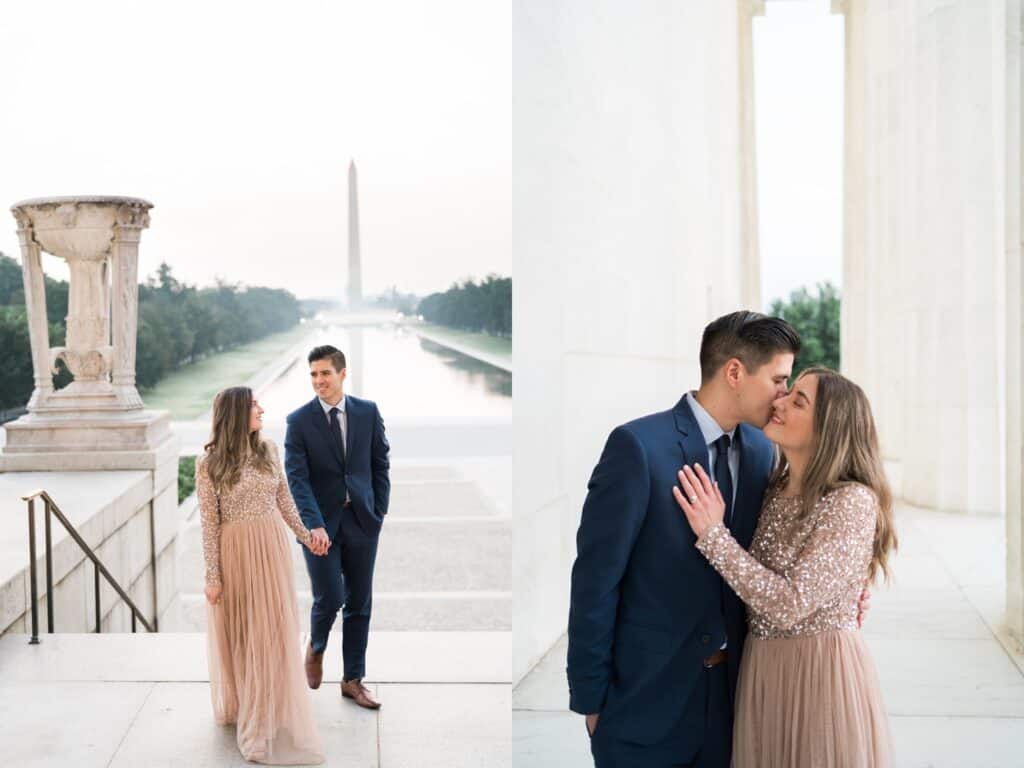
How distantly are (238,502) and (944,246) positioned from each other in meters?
7.01

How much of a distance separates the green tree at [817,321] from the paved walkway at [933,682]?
2051 cm

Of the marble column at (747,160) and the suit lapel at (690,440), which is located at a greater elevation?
the marble column at (747,160)

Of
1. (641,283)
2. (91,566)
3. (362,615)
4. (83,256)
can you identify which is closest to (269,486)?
(362,615)

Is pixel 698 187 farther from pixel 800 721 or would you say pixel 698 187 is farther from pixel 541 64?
pixel 800 721

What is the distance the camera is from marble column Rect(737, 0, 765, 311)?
13.4 metres

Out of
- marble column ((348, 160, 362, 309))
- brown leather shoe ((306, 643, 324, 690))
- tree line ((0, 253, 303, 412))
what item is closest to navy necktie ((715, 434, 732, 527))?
brown leather shoe ((306, 643, 324, 690))

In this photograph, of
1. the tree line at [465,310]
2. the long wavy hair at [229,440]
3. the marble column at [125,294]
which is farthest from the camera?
the tree line at [465,310]

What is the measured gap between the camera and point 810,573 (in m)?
2.34

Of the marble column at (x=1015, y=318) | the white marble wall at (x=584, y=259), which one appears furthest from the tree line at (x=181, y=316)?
the marble column at (x=1015, y=318)

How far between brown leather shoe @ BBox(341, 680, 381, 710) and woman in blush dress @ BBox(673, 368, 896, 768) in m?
3.43

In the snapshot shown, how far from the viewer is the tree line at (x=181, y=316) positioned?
66.3ft

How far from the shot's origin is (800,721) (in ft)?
8.22

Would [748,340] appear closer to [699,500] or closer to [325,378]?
[699,500]

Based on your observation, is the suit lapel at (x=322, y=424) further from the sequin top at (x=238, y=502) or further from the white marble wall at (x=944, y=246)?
the white marble wall at (x=944, y=246)
